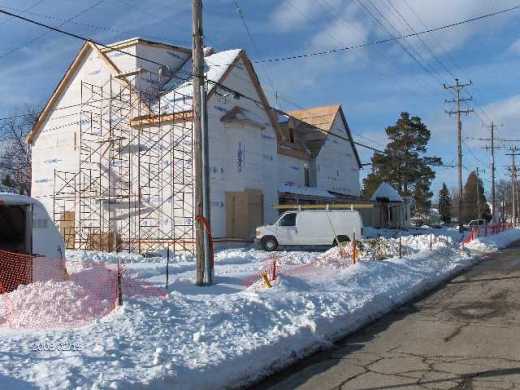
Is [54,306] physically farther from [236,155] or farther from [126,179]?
[126,179]

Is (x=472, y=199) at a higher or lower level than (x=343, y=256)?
higher

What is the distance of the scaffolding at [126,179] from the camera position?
27656mm

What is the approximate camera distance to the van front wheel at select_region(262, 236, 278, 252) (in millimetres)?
26895

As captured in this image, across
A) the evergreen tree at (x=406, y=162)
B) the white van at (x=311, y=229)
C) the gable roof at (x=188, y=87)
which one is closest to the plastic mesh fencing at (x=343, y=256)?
the white van at (x=311, y=229)

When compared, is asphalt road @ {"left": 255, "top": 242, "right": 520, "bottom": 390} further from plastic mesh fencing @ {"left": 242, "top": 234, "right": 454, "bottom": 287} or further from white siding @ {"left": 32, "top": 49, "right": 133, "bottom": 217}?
white siding @ {"left": 32, "top": 49, "right": 133, "bottom": 217}

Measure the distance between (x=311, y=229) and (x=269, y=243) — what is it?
81.9 inches

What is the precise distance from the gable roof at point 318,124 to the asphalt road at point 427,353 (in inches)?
1143

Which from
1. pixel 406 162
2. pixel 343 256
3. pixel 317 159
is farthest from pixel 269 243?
pixel 406 162

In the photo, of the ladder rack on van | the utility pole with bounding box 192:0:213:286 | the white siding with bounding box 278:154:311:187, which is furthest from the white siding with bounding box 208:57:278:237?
the utility pole with bounding box 192:0:213:286

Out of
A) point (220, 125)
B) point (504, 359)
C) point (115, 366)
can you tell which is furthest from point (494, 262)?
point (115, 366)

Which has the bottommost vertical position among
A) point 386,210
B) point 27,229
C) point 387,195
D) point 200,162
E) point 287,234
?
point 287,234

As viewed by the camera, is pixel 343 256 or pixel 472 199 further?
pixel 472 199

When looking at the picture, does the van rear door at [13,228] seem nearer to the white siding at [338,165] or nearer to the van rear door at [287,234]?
the van rear door at [287,234]

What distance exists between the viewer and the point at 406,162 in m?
61.6
